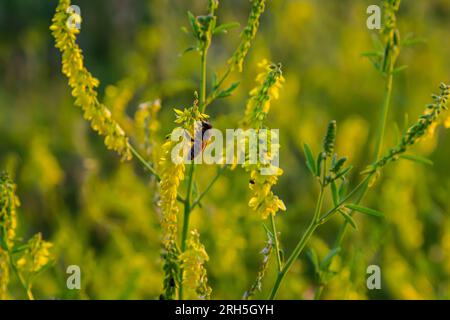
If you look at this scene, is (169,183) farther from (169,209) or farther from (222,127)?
(222,127)

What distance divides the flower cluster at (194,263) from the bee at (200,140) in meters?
0.18

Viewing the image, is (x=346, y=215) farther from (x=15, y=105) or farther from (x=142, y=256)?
(x=15, y=105)

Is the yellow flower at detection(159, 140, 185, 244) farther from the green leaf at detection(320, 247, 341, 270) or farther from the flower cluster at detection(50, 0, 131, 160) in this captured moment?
the green leaf at detection(320, 247, 341, 270)

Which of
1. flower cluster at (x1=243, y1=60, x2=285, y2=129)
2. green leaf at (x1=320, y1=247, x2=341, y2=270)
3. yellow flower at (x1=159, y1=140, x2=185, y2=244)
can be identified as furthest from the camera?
green leaf at (x1=320, y1=247, x2=341, y2=270)

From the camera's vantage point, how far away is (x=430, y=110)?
1.48 metres

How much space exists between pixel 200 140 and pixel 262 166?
146 millimetres

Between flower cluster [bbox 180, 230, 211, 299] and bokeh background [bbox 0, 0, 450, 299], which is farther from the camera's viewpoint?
bokeh background [bbox 0, 0, 450, 299]

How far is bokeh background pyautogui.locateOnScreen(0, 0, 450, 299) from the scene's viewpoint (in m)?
2.74

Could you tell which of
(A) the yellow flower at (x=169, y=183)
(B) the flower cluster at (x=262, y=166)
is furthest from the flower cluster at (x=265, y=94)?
(A) the yellow flower at (x=169, y=183)

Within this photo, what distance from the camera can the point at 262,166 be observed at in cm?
143

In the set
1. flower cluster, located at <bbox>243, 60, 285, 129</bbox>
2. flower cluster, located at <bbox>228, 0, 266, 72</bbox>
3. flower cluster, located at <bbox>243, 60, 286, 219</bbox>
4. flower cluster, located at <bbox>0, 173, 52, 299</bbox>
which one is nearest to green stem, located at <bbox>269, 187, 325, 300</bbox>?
flower cluster, located at <bbox>243, 60, 286, 219</bbox>

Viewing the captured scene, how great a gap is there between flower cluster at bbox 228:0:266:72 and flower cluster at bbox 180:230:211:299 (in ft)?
1.47

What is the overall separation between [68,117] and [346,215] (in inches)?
146

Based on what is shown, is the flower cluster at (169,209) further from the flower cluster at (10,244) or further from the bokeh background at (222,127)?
the bokeh background at (222,127)
